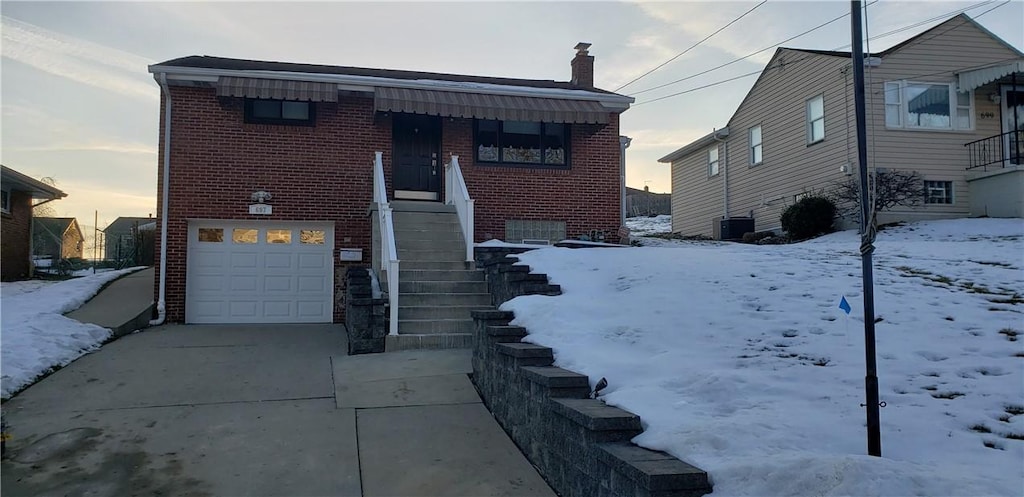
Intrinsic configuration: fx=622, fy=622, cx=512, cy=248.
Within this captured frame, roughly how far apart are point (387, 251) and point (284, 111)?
15.3 feet

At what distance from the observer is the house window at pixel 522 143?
12.9 m

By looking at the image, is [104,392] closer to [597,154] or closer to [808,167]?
[597,154]

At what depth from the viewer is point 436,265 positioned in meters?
9.85

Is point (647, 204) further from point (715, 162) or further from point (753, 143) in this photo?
point (753, 143)

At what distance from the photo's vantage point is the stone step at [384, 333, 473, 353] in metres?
8.07

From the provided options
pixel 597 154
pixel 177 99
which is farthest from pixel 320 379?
pixel 597 154

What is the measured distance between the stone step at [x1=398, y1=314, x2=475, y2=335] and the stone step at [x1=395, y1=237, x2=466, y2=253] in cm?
196

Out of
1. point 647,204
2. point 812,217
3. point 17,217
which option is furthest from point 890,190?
point 17,217

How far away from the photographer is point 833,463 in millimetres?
2703

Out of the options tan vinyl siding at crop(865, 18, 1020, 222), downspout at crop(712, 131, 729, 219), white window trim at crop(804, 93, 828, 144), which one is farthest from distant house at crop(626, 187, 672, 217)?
tan vinyl siding at crop(865, 18, 1020, 222)

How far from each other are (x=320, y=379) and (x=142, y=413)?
1762 mm

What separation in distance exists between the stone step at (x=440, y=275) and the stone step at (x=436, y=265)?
0.30 ft

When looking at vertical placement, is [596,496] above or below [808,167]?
below

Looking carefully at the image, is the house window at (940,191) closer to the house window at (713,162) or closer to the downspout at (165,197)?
the house window at (713,162)
